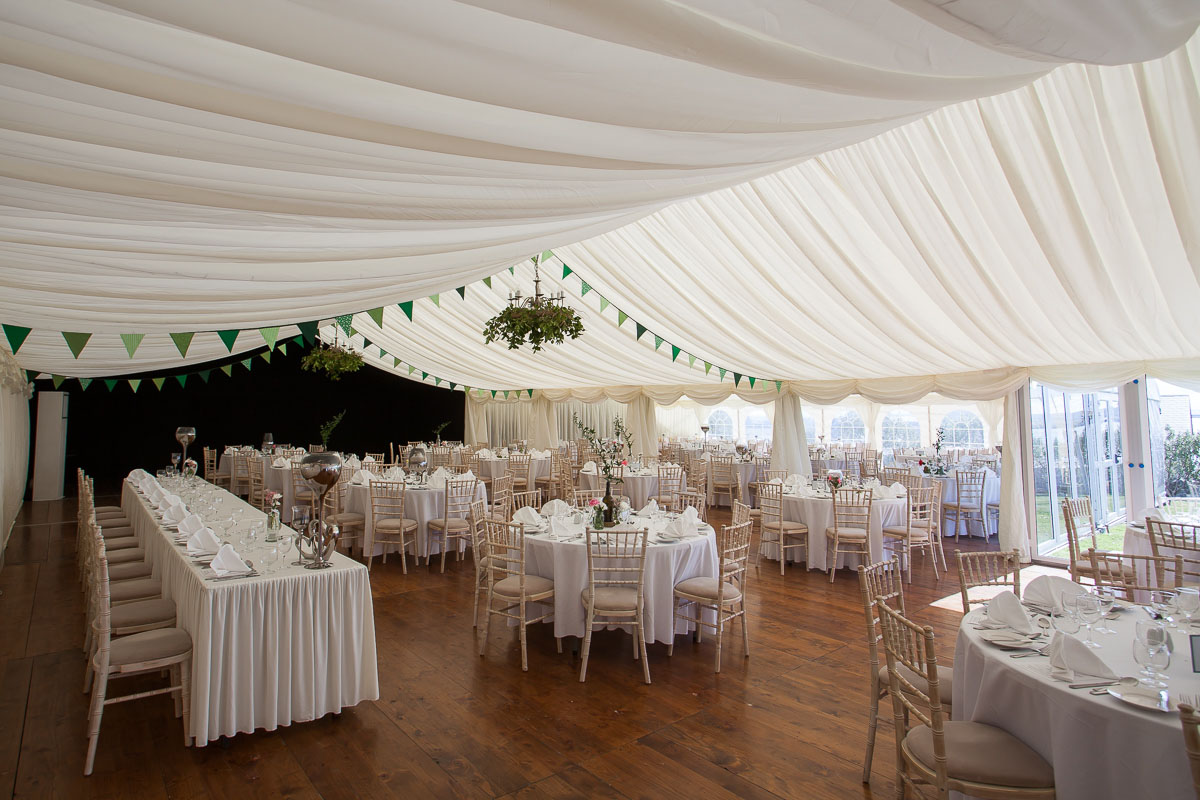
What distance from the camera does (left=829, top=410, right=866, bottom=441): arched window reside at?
15953 mm

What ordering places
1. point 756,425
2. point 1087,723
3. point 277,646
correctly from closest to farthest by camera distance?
1. point 1087,723
2. point 277,646
3. point 756,425

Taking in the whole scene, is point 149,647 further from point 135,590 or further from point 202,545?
point 135,590

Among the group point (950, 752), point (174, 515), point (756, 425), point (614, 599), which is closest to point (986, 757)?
point (950, 752)

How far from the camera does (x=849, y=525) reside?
6.92 m

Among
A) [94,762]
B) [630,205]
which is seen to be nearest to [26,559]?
[94,762]

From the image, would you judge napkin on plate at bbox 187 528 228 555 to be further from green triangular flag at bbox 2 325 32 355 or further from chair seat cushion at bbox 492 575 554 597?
chair seat cushion at bbox 492 575 554 597

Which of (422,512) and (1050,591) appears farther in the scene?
(422,512)

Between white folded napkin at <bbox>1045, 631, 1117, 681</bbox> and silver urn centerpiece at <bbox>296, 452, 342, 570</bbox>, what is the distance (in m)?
3.49

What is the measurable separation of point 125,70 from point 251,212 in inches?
30.3

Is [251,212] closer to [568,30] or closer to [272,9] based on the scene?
[272,9]

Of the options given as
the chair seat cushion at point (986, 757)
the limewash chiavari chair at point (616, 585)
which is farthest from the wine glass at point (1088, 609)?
the limewash chiavari chair at point (616, 585)

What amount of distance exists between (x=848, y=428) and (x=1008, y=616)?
46.6ft

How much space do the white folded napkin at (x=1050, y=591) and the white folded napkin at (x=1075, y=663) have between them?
78 cm

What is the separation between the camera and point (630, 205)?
271 centimetres
